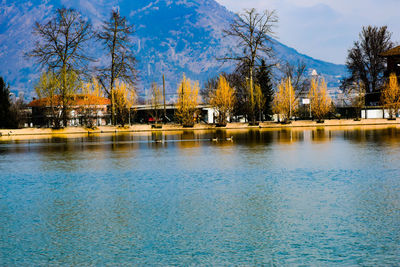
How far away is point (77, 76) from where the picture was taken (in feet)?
189

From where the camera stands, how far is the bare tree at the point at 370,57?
85875 mm

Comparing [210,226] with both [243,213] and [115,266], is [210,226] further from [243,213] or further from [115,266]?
[115,266]

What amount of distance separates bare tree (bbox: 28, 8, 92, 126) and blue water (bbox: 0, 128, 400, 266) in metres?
42.1

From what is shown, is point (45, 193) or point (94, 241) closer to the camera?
point (94, 241)

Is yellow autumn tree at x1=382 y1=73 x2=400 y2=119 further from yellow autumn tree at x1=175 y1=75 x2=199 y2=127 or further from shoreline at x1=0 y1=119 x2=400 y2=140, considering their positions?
yellow autumn tree at x1=175 y1=75 x2=199 y2=127

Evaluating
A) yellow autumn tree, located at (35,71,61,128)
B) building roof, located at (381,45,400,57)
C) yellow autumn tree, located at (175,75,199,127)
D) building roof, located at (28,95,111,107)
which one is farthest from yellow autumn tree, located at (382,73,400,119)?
yellow autumn tree, located at (35,71,61,128)

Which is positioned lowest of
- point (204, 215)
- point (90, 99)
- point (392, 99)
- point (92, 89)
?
point (204, 215)

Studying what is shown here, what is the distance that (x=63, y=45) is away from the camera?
5803 cm

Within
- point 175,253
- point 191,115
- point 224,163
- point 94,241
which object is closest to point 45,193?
point 94,241

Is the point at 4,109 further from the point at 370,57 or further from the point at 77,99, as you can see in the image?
the point at 370,57

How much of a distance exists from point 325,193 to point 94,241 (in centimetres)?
543

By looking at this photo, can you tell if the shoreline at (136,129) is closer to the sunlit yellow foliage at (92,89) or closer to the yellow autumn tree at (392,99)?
the yellow autumn tree at (392,99)

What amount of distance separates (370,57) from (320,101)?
29858mm

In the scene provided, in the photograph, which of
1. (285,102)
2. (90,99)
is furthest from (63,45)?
(285,102)
